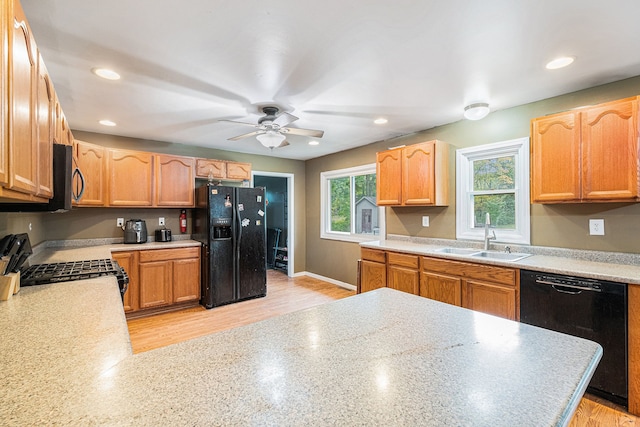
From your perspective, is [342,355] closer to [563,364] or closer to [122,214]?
[563,364]

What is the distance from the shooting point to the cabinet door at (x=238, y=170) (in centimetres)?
471

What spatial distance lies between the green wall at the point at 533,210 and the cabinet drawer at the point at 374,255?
67 centimetres

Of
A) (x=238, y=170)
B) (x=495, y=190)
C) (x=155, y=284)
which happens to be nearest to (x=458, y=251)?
(x=495, y=190)

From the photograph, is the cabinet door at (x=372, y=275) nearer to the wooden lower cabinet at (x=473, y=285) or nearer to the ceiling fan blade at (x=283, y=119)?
the wooden lower cabinet at (x=473, y=285)

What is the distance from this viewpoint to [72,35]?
5.87ft

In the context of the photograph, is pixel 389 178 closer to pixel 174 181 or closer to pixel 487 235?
pixel 487 235

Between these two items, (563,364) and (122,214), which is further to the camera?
(122,214)

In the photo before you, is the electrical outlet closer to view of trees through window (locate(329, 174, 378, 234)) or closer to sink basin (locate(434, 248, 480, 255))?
sink basin (locate(434, 248, 480, 255))

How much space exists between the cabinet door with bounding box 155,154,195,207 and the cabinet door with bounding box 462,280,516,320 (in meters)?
3.64

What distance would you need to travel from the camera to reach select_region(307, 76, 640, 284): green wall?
240 cm

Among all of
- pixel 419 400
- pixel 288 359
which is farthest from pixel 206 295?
pixel 419 400

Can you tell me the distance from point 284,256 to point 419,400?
19.3 ft

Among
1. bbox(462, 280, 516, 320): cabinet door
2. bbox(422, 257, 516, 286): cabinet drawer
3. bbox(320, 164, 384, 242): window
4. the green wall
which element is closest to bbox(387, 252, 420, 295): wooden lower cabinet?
bbox(422, 257, 516, 286): cabinet drawer

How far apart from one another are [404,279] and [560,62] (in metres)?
2.25
